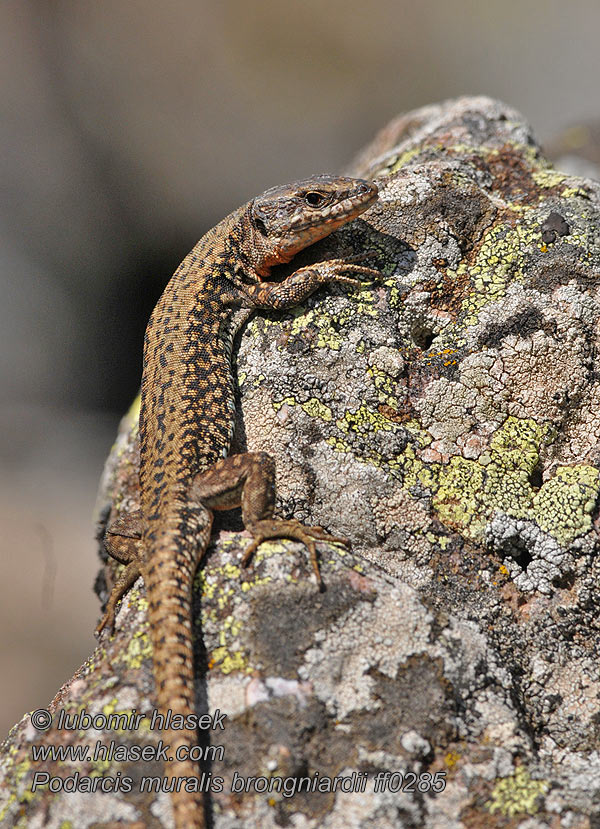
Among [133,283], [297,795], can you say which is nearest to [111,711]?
[297,795]

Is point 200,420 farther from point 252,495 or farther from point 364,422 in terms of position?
point 364,422

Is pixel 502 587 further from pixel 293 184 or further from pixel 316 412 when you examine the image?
pixel 293 184

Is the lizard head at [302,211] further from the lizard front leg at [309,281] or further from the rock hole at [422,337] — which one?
the rock hole at [422,337]

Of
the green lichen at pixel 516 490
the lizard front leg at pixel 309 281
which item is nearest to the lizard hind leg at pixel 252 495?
the green lichen at pixel 516 490

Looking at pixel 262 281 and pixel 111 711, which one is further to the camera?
pixel 262 281

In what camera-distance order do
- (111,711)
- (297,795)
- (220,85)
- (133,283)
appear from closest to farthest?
(297,795) < (111,711) < (133,283) < (220,85)

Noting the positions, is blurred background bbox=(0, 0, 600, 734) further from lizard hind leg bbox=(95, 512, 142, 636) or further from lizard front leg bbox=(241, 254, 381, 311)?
lizard front leg bbox=(241, 254, 381, 311)

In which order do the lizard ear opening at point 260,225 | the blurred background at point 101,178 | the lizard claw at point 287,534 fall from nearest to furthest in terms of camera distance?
the lizard claw at point 287,534
the lizard ear opening at point 260,225
the blurred background at point 101,178

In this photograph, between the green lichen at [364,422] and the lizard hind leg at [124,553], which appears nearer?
the lizard hind leg at [124,553]
